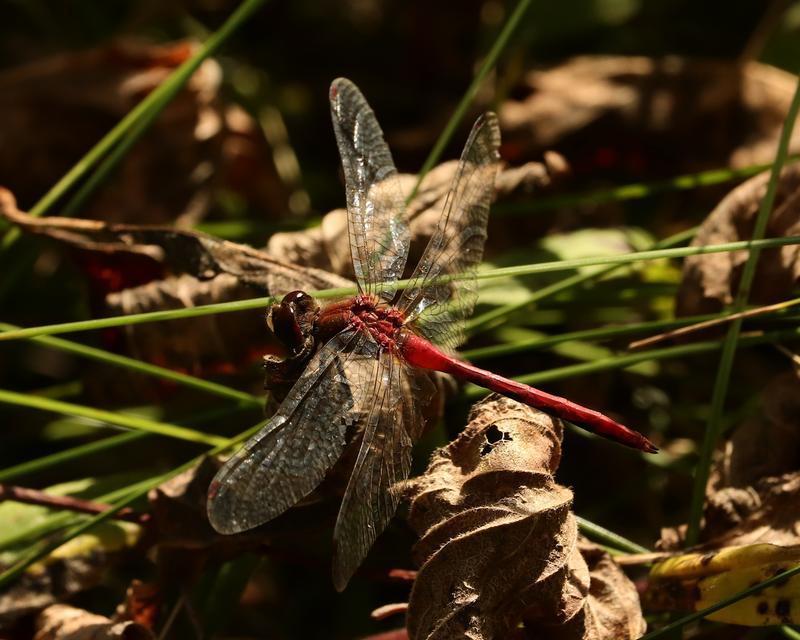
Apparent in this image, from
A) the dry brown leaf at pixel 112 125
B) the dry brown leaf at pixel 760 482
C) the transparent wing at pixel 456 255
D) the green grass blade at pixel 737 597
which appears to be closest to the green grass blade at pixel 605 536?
the dry brown leaf at pixel 760 482

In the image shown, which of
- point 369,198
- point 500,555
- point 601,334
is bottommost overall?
point 500,555

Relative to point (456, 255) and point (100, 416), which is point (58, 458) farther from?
point (456, 255)

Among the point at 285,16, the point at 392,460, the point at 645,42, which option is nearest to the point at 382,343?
the point at 392,460

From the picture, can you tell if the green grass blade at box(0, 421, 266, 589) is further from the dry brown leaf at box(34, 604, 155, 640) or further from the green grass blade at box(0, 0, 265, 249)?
the green grass blade at box(0, 0, 265, 249)

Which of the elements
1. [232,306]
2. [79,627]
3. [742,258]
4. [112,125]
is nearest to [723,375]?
[742,258]

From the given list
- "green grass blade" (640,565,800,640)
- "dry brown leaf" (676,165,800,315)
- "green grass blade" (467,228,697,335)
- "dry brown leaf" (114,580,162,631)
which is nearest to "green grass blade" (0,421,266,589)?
"dry brown leaf" (114,580,162,631)
